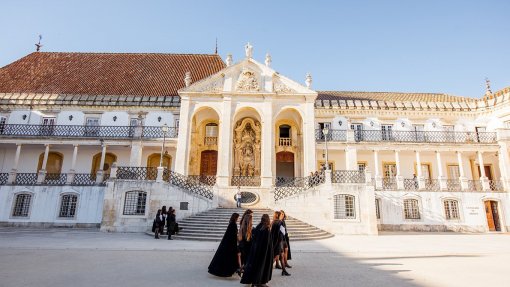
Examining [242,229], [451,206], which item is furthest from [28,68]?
[451,206]

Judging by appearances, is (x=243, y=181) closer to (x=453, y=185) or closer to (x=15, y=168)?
(x=453, y=185)

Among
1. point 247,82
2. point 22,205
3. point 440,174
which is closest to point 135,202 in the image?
point 22,205

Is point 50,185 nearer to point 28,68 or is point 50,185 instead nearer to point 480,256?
point 28,68

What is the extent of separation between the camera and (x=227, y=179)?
1803cm

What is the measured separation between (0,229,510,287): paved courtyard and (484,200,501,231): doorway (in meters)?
12.1

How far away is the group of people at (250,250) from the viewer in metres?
5.27

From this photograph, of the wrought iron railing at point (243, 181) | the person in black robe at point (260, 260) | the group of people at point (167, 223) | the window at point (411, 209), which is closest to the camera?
the person in black robe at point (260, 260)

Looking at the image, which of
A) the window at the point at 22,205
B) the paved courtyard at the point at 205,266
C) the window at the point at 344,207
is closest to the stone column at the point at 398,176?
the window at the point at 344,207

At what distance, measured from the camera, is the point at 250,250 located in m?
5.44

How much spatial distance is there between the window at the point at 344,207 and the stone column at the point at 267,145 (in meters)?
4.24

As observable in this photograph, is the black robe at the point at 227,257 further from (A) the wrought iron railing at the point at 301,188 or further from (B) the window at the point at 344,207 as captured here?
(B) the window at the point at 344,207

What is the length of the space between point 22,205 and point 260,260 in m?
20.4

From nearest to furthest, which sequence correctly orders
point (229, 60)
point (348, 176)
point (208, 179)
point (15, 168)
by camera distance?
point (348, 176), point (15, 168), point (208, 179), point (229, 60)

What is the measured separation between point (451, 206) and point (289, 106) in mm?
13159
